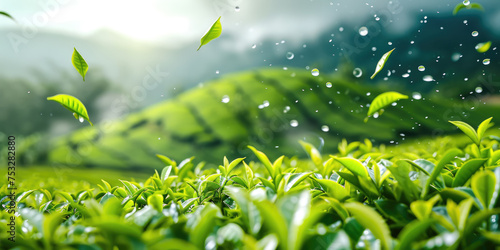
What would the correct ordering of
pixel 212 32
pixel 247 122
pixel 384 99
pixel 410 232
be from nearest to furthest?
1. pixel 410 232
2. pixel 212 32
3. pixel 384 99
4. pixel 247 122

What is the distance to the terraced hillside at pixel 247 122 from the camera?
49.4 feet

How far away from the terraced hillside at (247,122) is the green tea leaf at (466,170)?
42.2 ft

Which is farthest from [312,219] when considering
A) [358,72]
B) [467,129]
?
[358,72]

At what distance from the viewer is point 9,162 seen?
3.89ft

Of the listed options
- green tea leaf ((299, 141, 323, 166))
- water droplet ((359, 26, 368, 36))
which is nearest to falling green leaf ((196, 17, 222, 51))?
green tea leaf ((299, 141, 323, 166))

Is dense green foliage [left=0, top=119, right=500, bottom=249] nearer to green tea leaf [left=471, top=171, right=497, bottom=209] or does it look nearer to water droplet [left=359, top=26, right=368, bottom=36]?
green tea leaf [left=471, top=171, right=497, bottom=209]

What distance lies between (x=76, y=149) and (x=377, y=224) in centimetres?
1839

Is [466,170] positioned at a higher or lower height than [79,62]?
lower

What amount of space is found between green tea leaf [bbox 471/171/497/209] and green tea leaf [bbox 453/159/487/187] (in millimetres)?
110

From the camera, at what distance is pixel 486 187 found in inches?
20.6

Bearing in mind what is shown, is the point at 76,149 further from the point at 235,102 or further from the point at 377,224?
the point at 377,224

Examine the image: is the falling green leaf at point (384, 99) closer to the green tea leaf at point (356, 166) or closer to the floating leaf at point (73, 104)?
the green tea leaf at point (356, 166)

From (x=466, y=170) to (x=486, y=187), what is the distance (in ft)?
0.45

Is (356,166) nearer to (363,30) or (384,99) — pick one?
(384,99)
